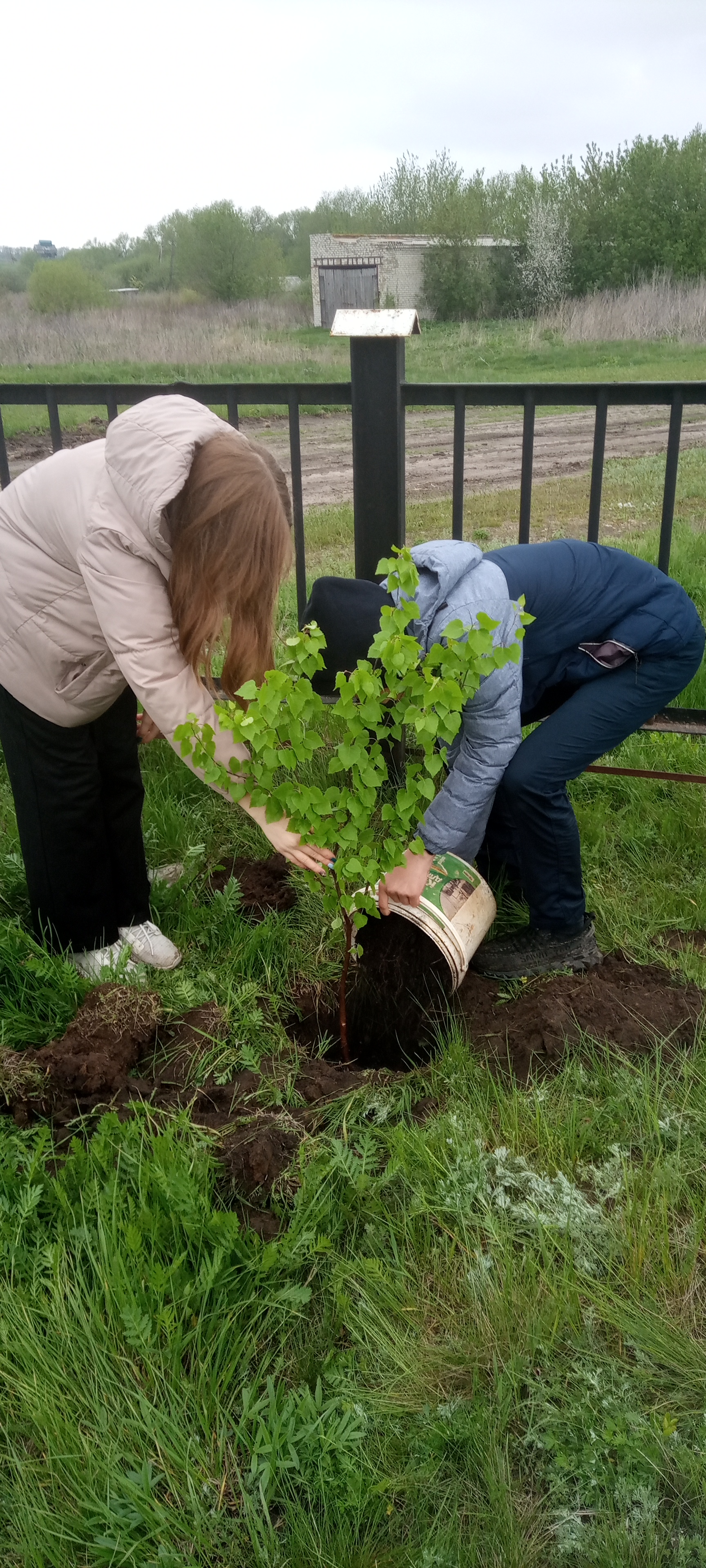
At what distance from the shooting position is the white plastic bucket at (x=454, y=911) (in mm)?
2533

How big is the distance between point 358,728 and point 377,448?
1.60 m

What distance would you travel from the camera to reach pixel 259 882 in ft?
10.5

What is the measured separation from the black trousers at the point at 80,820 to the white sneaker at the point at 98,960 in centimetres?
3

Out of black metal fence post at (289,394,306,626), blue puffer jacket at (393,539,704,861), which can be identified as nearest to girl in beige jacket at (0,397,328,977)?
blue puffer jacket at (393,539,704,861)

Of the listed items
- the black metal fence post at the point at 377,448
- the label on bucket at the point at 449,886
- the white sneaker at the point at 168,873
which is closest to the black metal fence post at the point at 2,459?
the black metal fence post at the point at 377,448

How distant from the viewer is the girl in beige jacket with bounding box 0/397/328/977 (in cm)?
209

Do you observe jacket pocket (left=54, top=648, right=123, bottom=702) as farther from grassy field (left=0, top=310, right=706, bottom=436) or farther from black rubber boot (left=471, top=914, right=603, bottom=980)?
grassy field (left=0, top=310, right=706, bottom=436)

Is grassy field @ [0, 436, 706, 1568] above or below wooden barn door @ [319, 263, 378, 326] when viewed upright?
below

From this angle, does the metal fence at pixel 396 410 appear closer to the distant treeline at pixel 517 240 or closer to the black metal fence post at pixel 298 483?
the black metal fence post at pixel 298 483

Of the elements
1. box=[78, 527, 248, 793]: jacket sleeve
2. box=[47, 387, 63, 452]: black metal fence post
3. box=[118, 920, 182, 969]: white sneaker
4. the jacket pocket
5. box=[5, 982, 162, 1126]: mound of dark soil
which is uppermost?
box=[47, 387, 63, 452]: black metal fence post

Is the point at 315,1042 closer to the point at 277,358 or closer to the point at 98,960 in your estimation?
the point at 98,960

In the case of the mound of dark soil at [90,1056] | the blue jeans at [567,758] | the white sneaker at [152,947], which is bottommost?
the white sneaker at [152,947]

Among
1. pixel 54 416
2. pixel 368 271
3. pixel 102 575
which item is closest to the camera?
pixel 102 575

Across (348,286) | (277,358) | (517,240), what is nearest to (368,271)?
(348,286)
